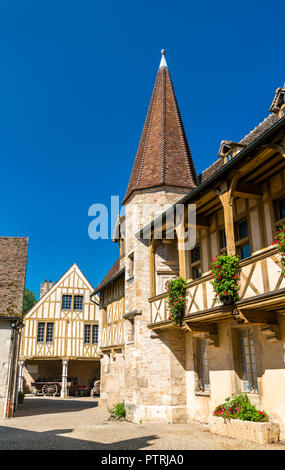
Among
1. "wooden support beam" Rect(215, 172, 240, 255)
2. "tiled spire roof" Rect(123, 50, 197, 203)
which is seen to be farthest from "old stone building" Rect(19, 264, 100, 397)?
"wooden support beam" Rect(215, 172, 240, 255)

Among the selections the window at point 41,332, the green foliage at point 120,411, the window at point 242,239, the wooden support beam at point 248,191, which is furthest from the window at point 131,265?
the window at point 41,332

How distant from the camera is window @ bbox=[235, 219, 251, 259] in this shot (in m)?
9.38

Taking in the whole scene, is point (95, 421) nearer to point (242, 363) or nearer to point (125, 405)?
point (125, 405)

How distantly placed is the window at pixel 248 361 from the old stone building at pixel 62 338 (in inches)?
674

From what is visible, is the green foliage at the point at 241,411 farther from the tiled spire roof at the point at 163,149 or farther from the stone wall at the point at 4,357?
the stone wall at the point at 4,357

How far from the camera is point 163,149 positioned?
585 inches

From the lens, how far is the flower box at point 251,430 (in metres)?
7.45

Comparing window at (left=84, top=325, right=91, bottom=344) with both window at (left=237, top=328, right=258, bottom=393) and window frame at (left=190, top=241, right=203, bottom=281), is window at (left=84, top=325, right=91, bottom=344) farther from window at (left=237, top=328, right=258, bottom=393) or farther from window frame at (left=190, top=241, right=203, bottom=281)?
window at (left=237, top=328, right=258, bottom=393)

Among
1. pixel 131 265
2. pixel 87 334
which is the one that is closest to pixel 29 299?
pixel 87 334

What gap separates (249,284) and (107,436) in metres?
5.10

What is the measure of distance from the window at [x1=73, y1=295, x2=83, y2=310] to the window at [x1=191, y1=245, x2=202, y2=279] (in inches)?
629

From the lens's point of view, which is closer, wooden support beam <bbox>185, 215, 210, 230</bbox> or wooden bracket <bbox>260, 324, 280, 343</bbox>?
wooden bracket <bbox>260, 324, 280, 343</bbox>
